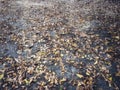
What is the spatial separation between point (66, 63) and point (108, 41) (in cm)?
234

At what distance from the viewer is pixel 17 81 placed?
17.5ft

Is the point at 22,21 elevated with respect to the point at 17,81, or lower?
elevated

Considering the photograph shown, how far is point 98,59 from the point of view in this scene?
6184 mm

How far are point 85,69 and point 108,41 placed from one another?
7.08ft

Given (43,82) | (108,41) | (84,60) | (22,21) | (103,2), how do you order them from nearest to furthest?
A: (43,82)
(84,60)
(108,41)
(22,21)
(103,2)

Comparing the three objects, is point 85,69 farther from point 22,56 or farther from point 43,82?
point 22,56

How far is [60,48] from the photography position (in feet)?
22.5

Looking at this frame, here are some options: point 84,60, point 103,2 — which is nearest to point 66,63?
point 84,60

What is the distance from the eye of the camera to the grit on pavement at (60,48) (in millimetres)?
5336

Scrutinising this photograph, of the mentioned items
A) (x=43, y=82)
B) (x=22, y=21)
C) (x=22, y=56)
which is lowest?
(x=43, y=82)

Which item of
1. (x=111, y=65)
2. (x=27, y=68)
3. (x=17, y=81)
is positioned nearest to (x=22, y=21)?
(x=27, y=68)

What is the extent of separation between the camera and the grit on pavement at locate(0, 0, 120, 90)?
5336 mm

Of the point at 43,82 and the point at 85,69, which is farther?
the point at 85,69

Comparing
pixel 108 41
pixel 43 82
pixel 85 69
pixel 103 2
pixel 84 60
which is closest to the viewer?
pixel 43 82
